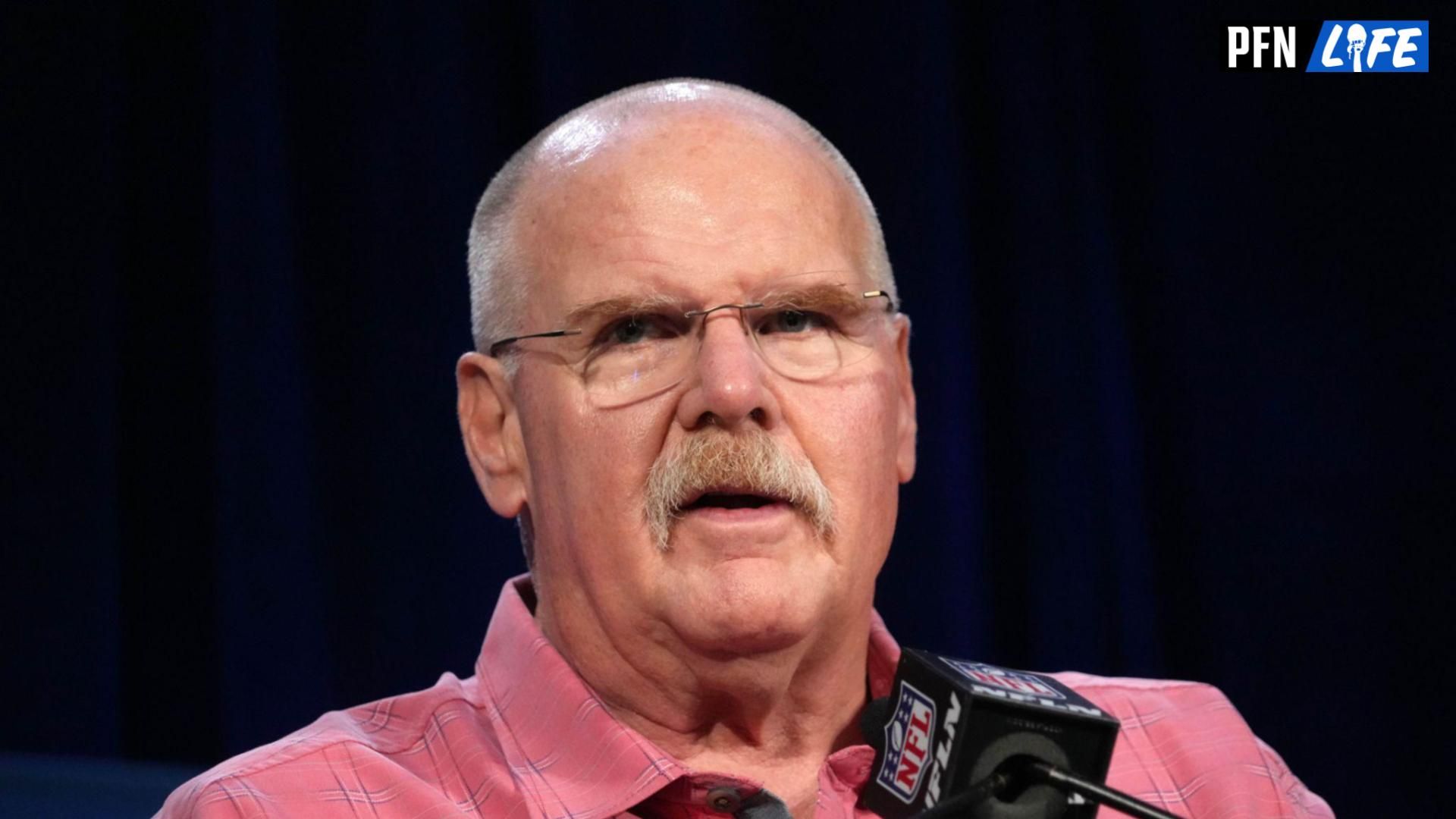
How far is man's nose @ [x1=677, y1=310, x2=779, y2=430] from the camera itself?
158 cm

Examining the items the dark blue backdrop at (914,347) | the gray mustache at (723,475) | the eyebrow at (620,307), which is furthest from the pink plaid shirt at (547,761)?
the dark blue backdrop at (914,347)

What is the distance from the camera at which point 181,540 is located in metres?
2.61

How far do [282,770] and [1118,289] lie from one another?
1.47 metres

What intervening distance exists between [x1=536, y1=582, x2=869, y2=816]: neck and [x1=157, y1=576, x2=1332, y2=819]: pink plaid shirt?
37 mm

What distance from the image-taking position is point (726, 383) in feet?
5.20

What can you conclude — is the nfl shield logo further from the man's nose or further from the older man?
the man's nose

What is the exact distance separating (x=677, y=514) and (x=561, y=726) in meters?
0.27

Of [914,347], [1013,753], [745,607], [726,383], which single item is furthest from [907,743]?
[914,347]

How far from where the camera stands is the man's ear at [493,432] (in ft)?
5.90

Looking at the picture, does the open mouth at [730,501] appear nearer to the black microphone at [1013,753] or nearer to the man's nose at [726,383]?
the man's nose at [726,383]

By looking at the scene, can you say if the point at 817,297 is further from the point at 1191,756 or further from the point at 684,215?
the point at 1191,756

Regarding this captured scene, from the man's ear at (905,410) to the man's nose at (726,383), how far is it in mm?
294

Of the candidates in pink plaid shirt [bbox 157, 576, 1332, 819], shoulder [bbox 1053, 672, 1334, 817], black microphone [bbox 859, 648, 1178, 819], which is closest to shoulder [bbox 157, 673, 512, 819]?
pink plaid shirt [bbox 157, 576, 1332, 819]

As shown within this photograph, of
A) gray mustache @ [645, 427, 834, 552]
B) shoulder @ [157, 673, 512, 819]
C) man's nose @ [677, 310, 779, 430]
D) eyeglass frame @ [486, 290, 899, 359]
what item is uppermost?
eyeglass frame @ [486, 290, 899, 359]
